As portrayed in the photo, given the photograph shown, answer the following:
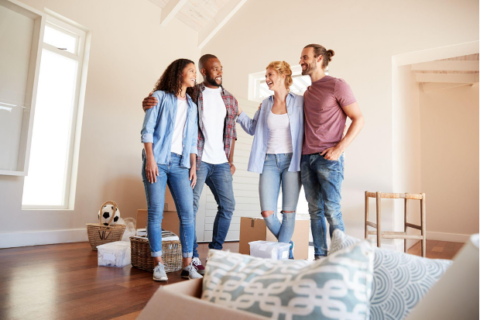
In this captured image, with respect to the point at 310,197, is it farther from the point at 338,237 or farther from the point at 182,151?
the point at 338,237

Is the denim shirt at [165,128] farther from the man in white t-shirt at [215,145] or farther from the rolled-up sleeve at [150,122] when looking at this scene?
the man in white t-shirt at [215,145]

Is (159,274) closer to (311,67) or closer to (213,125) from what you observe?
(213,125)

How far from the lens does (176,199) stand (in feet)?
7.28

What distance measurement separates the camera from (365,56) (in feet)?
13.5

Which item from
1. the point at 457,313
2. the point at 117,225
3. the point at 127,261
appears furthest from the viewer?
the point at 117,225

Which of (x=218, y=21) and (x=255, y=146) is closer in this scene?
(x=255, y=146)

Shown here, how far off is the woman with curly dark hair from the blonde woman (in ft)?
1.51

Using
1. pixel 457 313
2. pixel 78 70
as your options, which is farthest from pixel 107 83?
pixel 457 313

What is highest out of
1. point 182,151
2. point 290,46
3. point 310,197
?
point 290,46

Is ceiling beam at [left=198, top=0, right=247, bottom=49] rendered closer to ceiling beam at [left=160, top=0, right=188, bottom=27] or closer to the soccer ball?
ceiling beam at [left=160, top=0, right=188, bottom=27]

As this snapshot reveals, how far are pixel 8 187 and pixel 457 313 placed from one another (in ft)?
12.1

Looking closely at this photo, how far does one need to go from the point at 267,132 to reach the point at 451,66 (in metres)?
4.34

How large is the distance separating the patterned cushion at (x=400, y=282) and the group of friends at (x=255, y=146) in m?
1.50

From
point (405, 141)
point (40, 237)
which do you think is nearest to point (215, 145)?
point (40, 237)
